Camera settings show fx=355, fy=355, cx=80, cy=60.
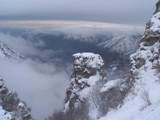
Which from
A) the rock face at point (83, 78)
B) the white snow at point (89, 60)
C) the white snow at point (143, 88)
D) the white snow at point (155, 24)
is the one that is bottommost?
the rock face at point (83, 78)

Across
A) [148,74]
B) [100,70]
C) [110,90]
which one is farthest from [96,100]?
[148,74]

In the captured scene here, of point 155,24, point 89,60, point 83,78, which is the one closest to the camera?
point 155,24

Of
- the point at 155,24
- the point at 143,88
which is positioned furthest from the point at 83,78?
the point at 143,88

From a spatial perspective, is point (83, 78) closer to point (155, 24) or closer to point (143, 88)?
point (155, 24)

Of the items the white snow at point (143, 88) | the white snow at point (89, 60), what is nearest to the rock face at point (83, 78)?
the white snow at point (89, 60)

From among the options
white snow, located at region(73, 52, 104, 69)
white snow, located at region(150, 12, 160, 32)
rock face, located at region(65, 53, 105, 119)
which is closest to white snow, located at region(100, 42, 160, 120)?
white snow, located at region(150, 12, 160, 32)

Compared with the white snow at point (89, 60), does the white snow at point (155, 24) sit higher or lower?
higher

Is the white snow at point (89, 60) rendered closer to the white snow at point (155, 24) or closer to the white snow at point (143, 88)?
the white snow at point (143, 88)

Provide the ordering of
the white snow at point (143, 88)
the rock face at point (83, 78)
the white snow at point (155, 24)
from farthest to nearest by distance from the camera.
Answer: the rock face at point (83, 78) → the white snow at point (155, 24) → the white snow at point (143, 88)

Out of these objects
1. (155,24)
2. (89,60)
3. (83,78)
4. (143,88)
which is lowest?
(83,78)

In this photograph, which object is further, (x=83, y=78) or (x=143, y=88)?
(x=83, y=78)
